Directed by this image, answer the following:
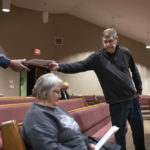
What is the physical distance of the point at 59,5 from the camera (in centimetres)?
890

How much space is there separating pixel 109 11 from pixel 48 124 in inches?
288

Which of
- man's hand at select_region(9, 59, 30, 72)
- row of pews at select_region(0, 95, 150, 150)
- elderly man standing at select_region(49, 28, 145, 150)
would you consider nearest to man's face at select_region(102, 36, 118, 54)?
elderly man standing at select_region(49, 28, 145, 150)

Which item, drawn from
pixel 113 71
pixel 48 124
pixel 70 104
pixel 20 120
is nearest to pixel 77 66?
pixel 113 71

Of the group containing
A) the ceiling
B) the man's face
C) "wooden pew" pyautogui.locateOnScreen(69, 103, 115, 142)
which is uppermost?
the ceiling

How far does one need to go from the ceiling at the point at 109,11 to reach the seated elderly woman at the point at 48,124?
5.74 metres

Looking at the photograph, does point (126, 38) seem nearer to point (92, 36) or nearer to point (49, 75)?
point (92, 36)

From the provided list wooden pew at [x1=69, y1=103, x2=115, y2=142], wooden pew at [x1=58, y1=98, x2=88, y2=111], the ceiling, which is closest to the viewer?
wooden pew at [x1=69, y1=103, x2=115, y2=142]

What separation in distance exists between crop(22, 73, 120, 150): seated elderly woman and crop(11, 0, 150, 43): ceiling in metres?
5.74

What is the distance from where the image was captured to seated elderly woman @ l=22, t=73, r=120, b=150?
1.42m

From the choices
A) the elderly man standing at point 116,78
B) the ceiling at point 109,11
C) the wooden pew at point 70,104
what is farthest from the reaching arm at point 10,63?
the ceiling at point 109,11

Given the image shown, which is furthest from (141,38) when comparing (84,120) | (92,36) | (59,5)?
(84,120)

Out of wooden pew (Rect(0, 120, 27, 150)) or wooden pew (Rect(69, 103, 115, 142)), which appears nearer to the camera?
wooden pew (Rect(0, 120, 27, 150))

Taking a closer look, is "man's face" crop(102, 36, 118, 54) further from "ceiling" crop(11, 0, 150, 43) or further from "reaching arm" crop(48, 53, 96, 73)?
"ceiling" crop(11, 0, 150, 43)

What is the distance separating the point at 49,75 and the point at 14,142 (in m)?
0.50
